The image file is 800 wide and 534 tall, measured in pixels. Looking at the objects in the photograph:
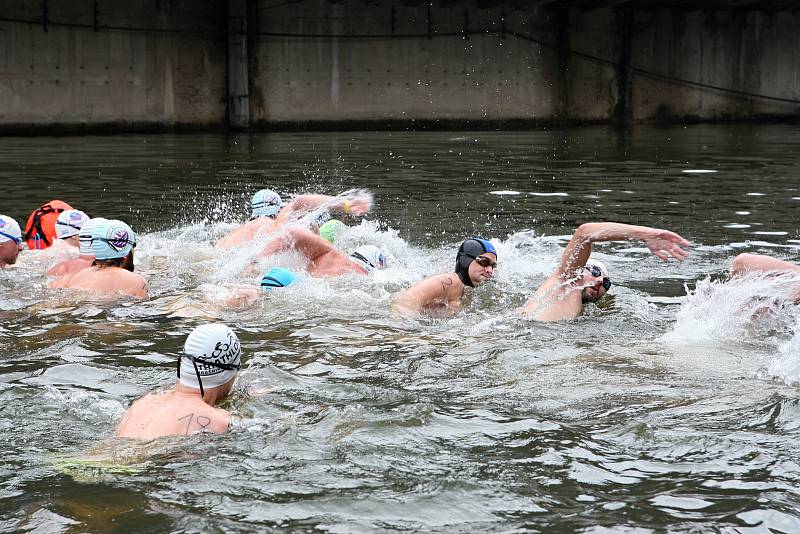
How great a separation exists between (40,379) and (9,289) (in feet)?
10.6

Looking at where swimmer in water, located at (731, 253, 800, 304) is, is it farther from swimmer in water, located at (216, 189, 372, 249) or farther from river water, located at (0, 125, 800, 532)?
swimmer in water, located at (216, 189, 372, 249)

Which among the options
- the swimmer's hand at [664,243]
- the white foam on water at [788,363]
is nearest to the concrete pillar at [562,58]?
the swimmer's hand at [664,243]

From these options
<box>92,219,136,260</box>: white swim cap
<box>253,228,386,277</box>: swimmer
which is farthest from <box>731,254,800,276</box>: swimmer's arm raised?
<box>92,219,136,260</box>: white swim cap

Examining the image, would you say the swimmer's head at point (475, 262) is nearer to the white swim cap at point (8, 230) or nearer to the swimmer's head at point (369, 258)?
the swimmer's head at point (369, 258)

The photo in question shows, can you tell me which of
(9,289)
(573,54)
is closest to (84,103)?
(573,54)

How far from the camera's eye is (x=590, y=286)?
859cm

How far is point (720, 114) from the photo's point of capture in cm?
3494

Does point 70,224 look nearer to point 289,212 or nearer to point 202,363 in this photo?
point 289,212

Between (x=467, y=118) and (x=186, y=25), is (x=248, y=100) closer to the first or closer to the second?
(x=186, y=25)

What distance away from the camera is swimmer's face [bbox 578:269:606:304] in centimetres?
859

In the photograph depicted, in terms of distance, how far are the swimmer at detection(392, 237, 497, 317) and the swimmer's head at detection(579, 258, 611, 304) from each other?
2.61 ft

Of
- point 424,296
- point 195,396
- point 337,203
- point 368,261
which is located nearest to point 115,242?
point 368,261

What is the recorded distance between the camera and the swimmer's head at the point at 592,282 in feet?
28.2

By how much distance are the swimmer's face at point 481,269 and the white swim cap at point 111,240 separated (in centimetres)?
309
